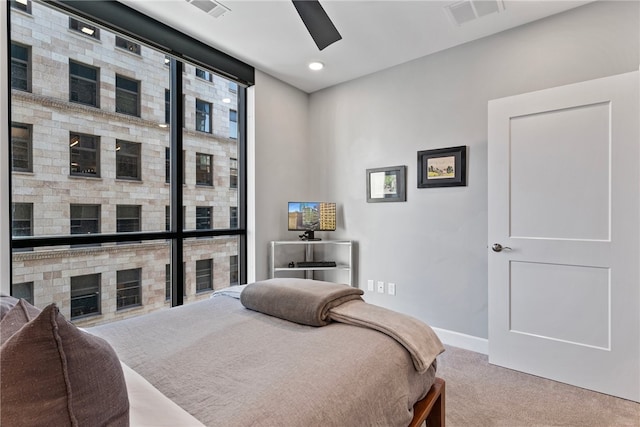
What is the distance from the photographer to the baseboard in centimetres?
268

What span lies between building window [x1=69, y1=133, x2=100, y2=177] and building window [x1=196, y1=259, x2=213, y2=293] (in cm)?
117

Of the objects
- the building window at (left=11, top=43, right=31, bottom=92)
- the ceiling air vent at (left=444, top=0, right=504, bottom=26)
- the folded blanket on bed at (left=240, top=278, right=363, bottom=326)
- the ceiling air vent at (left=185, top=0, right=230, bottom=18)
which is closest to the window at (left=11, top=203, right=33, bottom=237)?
the building window at (left=11, top=43, right=31, bottom=92)

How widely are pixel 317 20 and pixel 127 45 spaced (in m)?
1.85

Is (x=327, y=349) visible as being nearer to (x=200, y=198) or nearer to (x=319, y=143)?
(x=200, y=198)

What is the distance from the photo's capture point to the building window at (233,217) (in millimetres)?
3330

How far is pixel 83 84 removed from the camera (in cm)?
230

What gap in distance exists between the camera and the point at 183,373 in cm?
106

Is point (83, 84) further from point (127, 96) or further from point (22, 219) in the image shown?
point (22, 219)

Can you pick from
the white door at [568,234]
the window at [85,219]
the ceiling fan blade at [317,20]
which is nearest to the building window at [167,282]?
the window at [85,219]

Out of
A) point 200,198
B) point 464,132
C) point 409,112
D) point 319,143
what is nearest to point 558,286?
point 464,132

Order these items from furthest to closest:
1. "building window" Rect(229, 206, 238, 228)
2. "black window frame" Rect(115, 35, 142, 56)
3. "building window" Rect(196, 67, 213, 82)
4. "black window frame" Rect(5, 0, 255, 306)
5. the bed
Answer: "building window" Rect(229, 206, 238, 228)
"building window" Rect(196, 67, 213, 82)
"black window frame" Rect(115, 35, 142, 56)
"black window frame" Rect(5, 0, 255, 306)
the bed

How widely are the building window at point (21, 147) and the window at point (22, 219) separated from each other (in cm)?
24

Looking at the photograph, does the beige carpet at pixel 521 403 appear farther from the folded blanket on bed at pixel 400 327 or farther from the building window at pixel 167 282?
the building window at pixel 167 282

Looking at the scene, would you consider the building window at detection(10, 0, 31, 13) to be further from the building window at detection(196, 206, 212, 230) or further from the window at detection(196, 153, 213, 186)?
the building window at detection(196, 206, 212, 230)
